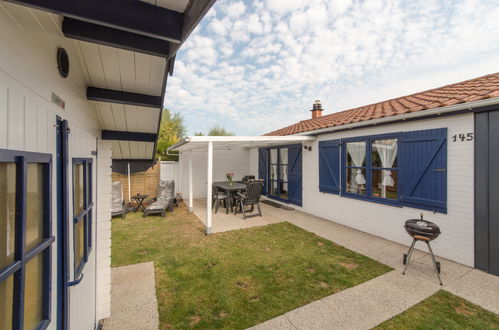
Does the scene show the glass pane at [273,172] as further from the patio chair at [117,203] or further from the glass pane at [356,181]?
the patio chair at [117,203]

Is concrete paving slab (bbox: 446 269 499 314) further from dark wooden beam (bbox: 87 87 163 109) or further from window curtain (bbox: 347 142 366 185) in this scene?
dark wooden beam (bbox: 87 87 163 109)

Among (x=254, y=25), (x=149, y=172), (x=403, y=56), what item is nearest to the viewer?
(x=254, y=25)

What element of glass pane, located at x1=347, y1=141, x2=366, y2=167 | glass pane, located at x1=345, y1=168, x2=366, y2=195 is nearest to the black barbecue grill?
glass pane, located at x1=345, y1=168, x2=366, y2=195

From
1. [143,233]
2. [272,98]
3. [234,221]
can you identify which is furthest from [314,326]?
[272,98]

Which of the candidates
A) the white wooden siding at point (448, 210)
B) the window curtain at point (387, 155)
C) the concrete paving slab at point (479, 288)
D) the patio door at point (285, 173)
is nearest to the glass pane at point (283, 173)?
the patio door at point (285, 173)

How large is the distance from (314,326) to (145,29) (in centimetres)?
314

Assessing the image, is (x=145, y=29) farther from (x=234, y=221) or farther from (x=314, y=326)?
(x=234, y=221)

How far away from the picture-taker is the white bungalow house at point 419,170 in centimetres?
359

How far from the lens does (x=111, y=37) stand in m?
1.24

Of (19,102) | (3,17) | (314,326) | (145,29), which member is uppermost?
(145,29)

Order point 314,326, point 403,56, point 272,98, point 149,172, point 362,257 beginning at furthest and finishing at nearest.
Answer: point 272,98 < point 149,172 < point 403,56 < point 362,257 < point 314,326

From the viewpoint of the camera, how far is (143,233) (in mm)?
5535

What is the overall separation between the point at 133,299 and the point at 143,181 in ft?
22.9

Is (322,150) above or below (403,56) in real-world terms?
below
